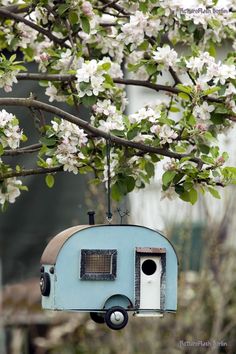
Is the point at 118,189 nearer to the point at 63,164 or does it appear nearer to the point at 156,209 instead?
the point at 63,164

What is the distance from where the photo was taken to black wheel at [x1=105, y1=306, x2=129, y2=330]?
2.71 meters

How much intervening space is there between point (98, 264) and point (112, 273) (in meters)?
0.05

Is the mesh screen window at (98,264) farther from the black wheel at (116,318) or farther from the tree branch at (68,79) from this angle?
the tree branch at (68,79)

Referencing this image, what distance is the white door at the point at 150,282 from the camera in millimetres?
2795

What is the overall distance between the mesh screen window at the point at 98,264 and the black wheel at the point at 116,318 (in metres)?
→ 0.09

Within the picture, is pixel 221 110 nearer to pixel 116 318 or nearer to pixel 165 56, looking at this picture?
pixel 165 56

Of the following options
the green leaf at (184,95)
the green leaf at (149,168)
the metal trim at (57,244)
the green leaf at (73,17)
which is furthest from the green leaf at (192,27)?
the metal trim at (57,244)

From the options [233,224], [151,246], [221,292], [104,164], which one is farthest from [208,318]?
[151,246]

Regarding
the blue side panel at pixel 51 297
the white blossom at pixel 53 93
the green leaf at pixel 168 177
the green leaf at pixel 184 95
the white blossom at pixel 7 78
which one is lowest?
the blue side panel at pixel 51 297

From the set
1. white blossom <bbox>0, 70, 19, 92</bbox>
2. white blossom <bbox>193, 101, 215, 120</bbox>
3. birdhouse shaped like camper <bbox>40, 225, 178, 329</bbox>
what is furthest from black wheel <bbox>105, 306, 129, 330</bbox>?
white blossom <bbox>0, 70, 19, 92</bbox>

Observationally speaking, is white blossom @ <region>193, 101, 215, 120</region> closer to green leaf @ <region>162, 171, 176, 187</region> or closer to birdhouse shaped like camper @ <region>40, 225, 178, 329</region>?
green leaf @ <region>162, 171, 176, 187</region>

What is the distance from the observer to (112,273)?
9.06 feet

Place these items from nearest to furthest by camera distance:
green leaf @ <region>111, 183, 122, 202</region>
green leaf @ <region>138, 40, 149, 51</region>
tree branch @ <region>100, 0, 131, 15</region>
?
green leaf @ <region>111, 183, 122, 202</region>, green leaf @ <region>138, 40, 149, 51</region>, tree branch @ <region>100, 0, 131, 15</region>

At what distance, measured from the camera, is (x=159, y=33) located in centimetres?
340
